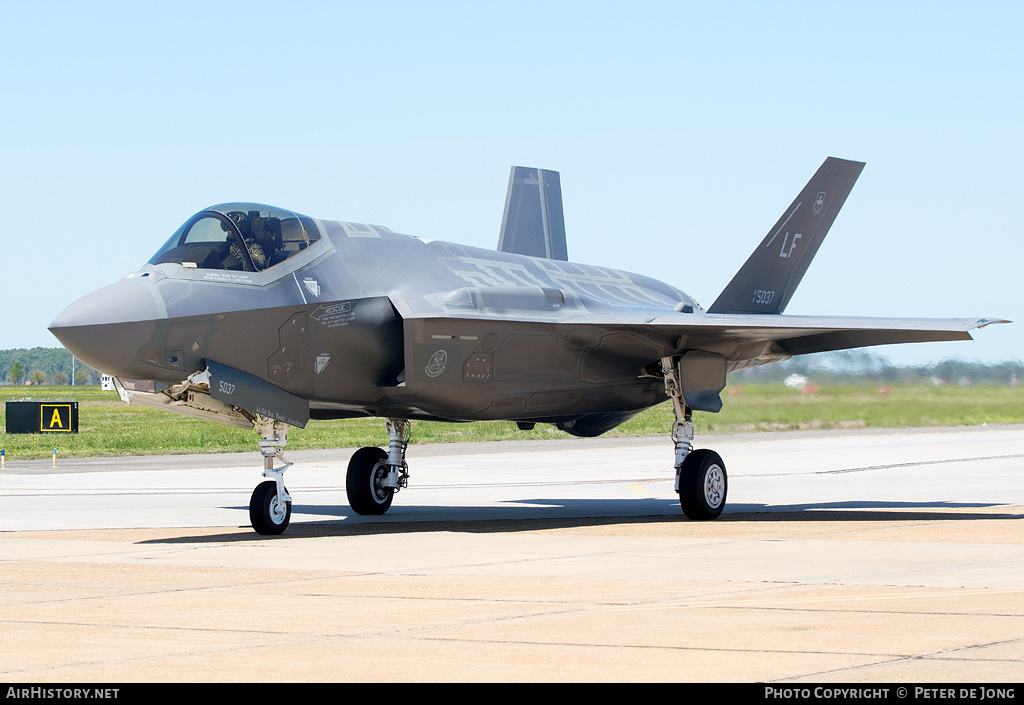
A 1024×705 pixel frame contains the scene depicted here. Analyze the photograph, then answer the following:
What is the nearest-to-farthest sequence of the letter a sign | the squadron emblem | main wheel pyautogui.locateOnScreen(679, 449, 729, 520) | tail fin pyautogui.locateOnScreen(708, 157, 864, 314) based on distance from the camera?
the squadron emblem, main wheel pyautogui.locateOnScreen(679, 449, 729, 520), tail fin pyautogui.locateOnScreen(708, 157, 864, 314), the letter a sign

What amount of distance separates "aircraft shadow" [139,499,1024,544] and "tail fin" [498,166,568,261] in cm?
564

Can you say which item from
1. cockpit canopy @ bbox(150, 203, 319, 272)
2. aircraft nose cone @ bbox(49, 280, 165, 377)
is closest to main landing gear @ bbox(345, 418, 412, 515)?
cockpit canopy @ bbox(150, 203, 319, 272)

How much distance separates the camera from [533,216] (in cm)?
2386

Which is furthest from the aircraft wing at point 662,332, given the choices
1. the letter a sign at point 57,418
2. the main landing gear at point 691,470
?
the letter a sign at point 57,418

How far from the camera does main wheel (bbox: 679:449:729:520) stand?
16812mm

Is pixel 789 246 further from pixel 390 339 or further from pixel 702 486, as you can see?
pixel 390 339

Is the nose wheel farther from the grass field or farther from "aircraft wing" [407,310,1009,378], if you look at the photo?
the grass field

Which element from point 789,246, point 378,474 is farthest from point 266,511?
point 789,246

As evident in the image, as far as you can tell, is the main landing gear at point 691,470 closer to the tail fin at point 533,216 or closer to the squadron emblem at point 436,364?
the squadron emblem at point 436,364

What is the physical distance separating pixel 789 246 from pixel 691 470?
5641 mm

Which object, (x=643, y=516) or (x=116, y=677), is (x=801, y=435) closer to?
(x=643, y=516)

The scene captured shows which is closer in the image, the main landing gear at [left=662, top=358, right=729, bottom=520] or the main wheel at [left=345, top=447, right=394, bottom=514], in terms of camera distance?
the main landing gear at [left=662, top=358, right=729, bottom=520]
